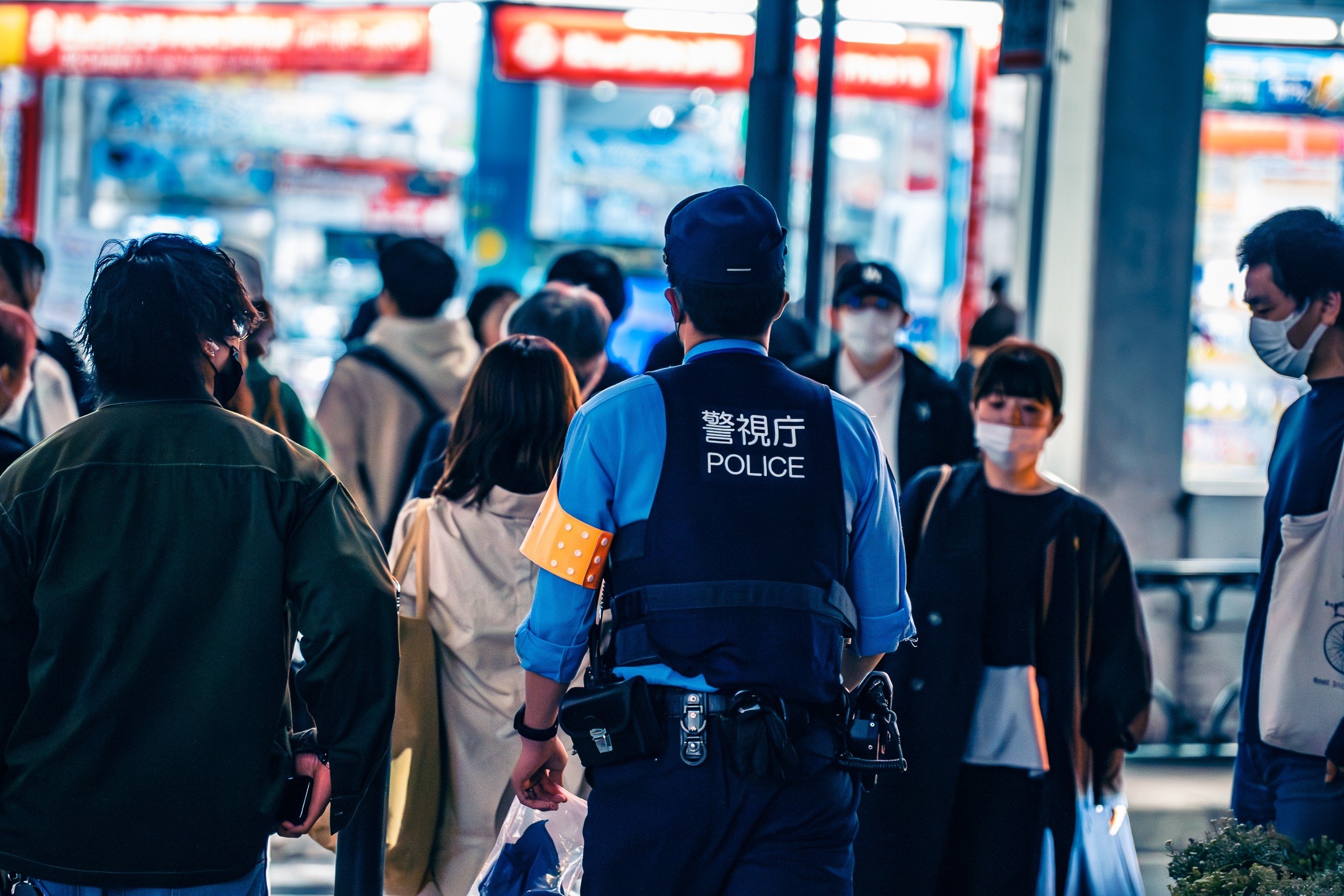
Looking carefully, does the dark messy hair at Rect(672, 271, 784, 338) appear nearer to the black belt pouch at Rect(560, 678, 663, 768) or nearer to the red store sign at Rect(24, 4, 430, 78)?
the black belt pouch at Rect(560, 678, 663, 768)

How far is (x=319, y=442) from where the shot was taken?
4715 mm

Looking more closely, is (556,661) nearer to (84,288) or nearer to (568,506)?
(568,506)

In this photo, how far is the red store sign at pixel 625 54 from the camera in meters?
9.51

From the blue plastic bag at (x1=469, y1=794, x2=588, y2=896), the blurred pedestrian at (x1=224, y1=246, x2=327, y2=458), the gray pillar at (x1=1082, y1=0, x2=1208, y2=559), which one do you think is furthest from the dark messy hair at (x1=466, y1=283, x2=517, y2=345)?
the blue plastic bag at (x1=469, y1=794, x2=588, y2=896)

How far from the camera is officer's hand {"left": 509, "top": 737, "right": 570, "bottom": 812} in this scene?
270cm

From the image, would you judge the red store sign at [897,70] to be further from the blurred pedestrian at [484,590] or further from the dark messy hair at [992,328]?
the blurred pedestrian at [484,590]

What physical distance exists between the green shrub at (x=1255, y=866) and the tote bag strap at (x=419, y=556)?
1.80m

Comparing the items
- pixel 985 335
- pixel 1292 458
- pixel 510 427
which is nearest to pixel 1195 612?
pixel 985 335

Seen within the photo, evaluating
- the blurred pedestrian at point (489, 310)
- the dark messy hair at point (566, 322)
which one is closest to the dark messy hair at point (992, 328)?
the blurred pedestrian at point (489, 310)

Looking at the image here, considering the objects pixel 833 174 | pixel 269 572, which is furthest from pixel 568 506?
pixel 833 174

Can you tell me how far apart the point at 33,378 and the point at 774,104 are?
2743 mm

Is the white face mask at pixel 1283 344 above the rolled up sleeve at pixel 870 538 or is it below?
above

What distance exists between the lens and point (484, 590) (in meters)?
3.46

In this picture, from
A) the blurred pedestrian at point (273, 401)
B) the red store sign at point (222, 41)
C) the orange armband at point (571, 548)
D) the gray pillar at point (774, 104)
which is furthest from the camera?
→ the red store sign at point (222, 41)
